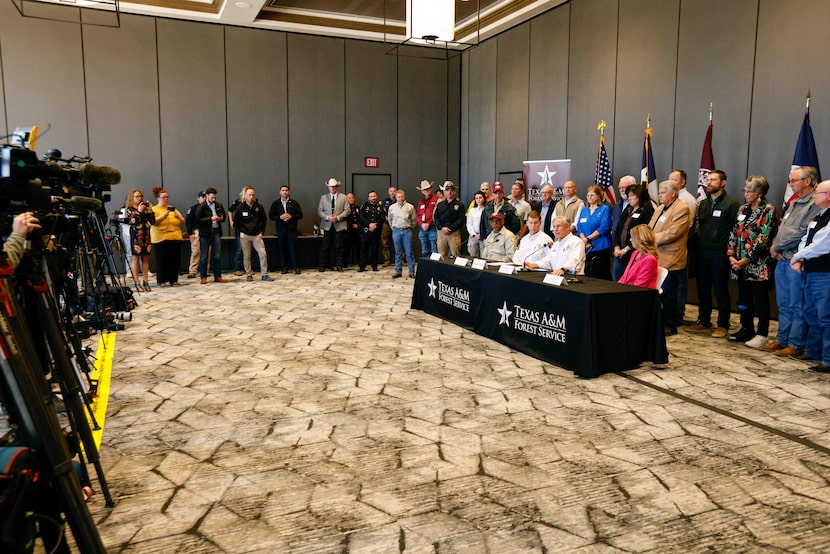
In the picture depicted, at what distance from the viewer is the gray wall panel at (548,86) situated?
9789 millimetres

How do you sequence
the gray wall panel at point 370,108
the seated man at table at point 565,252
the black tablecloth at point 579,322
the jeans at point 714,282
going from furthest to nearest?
the gray wall panel at point 370,108 → the jeans at point 714,282 → the seated man at table at point 565,252 → the black tablecloth at point 579,322

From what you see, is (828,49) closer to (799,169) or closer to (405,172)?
(799,169)

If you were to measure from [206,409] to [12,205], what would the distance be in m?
2.13

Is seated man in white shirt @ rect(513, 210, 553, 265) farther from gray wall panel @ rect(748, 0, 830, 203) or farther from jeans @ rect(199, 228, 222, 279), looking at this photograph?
jeans @ rect(199, 228, 222, 279)

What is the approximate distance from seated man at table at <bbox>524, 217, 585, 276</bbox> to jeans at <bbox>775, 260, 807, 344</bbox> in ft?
5.57

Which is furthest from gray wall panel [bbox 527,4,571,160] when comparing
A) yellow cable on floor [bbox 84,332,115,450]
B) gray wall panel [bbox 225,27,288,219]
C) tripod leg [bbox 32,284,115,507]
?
tripod leg [bbox 32,284,115,507]

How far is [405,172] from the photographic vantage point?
42.0ft

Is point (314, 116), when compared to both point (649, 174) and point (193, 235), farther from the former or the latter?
point (649, 174)

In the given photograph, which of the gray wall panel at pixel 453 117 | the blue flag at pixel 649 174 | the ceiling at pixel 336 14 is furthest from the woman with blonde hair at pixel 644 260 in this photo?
the gray wall panel at pixel 453 117

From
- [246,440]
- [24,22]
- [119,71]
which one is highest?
[24,22]

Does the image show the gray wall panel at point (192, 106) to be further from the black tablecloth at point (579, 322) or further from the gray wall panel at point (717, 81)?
the gray wall panel at point (717, 81)

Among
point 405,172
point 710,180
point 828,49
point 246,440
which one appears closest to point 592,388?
point 246,440

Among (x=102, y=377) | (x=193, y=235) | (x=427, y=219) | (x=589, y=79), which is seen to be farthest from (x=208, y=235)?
(x=589, y=79)

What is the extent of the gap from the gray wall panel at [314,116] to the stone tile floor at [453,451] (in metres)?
7.04
